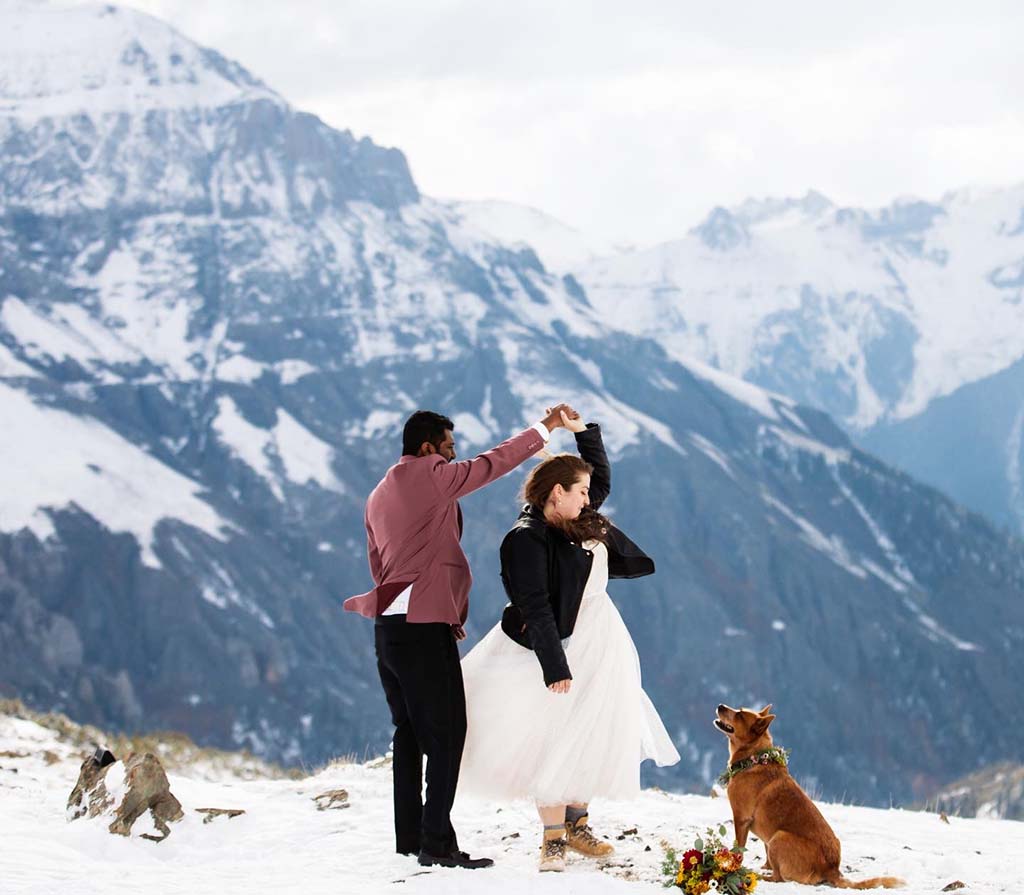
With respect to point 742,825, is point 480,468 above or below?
above

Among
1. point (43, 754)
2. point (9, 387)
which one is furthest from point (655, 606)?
point (43, 754)

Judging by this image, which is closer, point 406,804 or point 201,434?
point 406,804

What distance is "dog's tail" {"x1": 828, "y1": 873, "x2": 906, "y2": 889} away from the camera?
7750 millimetres

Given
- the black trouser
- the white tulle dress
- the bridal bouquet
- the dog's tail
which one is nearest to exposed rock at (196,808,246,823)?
the black trouser

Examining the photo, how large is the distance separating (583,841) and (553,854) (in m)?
0.35

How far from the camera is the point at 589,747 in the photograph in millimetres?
8281

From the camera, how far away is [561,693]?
818 cm

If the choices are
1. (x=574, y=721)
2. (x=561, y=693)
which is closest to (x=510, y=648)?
(x=561, y=693)

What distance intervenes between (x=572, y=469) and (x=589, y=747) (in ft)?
5.70

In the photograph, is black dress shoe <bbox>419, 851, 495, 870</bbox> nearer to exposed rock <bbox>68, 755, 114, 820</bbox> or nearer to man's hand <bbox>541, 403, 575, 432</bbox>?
man's hand <bbox>541, 403, 575, 432</bbox>

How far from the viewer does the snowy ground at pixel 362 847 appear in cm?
790

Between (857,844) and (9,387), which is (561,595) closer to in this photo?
(857,844)

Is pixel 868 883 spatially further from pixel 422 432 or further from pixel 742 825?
pixel 422 432

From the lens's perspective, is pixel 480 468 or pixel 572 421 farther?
pixel 572 421
